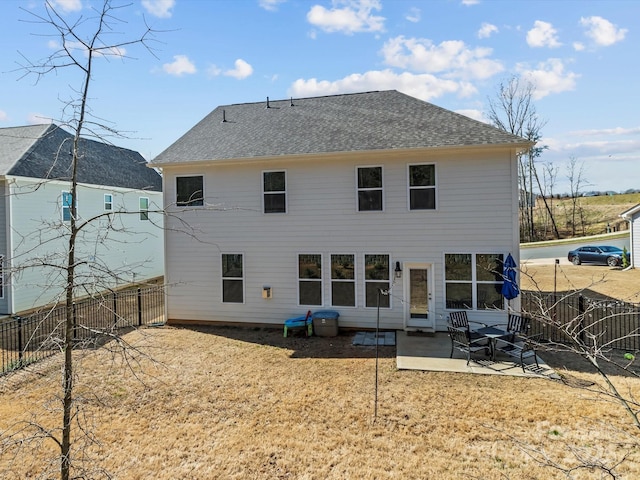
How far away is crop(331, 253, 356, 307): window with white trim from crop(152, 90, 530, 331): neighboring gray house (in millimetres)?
34

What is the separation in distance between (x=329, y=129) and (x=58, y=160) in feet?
41.4

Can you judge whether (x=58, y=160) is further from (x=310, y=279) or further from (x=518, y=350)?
(x=518, y=350)

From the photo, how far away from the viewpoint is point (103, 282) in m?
3.31

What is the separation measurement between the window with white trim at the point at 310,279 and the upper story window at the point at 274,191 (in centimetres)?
180

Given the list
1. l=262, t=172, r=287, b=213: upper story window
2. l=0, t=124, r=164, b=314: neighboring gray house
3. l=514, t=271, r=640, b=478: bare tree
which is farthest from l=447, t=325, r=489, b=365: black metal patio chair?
l=0, t=124, r=164, b=314: neighboring gray house

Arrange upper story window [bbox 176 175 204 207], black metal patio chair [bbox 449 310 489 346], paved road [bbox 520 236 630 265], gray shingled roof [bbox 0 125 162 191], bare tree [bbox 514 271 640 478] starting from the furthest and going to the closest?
paved road [bbox 520 236 630 265], gray shingled roof [bbox 0 125 162 191], upper story window [bbox 176 175 204 207], black metal patio chair [bbox 449 310 489 346], bare tree [bbox 514 271 640 478]

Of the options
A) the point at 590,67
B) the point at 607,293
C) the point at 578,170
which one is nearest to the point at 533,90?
the point at 578,170

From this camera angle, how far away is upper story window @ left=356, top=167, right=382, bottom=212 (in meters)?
11.7

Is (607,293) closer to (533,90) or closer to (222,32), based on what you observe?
(222,32)

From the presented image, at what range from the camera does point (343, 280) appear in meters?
11.9

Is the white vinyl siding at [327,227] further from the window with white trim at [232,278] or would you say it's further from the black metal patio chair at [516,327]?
the black metal patio chair at [516,327]

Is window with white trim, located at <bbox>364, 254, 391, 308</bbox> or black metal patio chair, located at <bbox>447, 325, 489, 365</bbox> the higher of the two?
window with white trim, located at <bbox>364, 254, 391, 308</bbox>

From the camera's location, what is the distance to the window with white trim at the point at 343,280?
11.9 metres

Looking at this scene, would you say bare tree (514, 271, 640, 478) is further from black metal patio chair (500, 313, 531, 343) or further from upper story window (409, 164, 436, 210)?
upper story window (409, 164, 436, 210)
